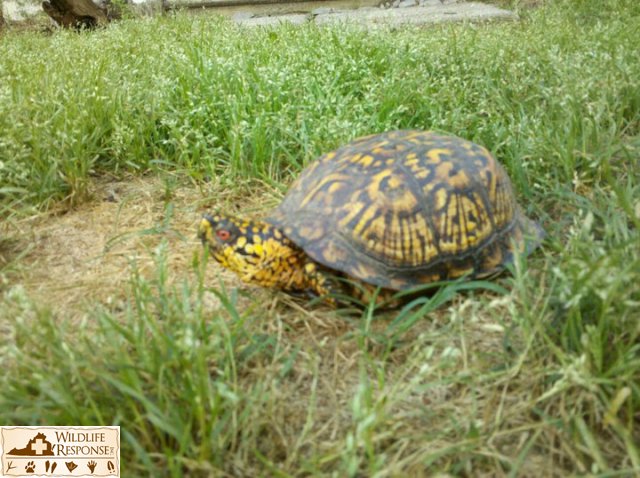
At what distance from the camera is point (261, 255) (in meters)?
1.88

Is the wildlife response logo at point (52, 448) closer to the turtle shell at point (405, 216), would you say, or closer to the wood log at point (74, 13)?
the turtle shell at point (405, 216)

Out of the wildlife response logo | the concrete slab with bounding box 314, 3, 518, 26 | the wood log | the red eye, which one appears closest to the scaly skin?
the red eye

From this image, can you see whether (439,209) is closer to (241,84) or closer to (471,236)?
(471,236)

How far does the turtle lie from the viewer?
1.88 meters

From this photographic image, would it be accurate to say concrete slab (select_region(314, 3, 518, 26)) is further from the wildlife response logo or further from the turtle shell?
the wildlife response logo

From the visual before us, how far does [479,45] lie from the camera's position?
13.3 ft

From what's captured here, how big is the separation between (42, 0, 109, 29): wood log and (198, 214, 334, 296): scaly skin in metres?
6.61

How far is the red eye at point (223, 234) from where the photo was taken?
6.11 ft

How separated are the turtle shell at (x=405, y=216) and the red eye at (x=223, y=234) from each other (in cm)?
19

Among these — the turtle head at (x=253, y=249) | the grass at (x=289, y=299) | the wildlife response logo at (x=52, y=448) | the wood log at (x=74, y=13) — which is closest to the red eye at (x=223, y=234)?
the turtle head at (x=253, y=249)

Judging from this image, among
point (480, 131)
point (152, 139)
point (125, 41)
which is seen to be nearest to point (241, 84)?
point (152, 139)

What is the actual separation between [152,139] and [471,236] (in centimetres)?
190

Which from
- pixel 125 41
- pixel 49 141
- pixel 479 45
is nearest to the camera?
pixel 49 141

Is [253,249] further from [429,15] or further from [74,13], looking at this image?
[74,13]
